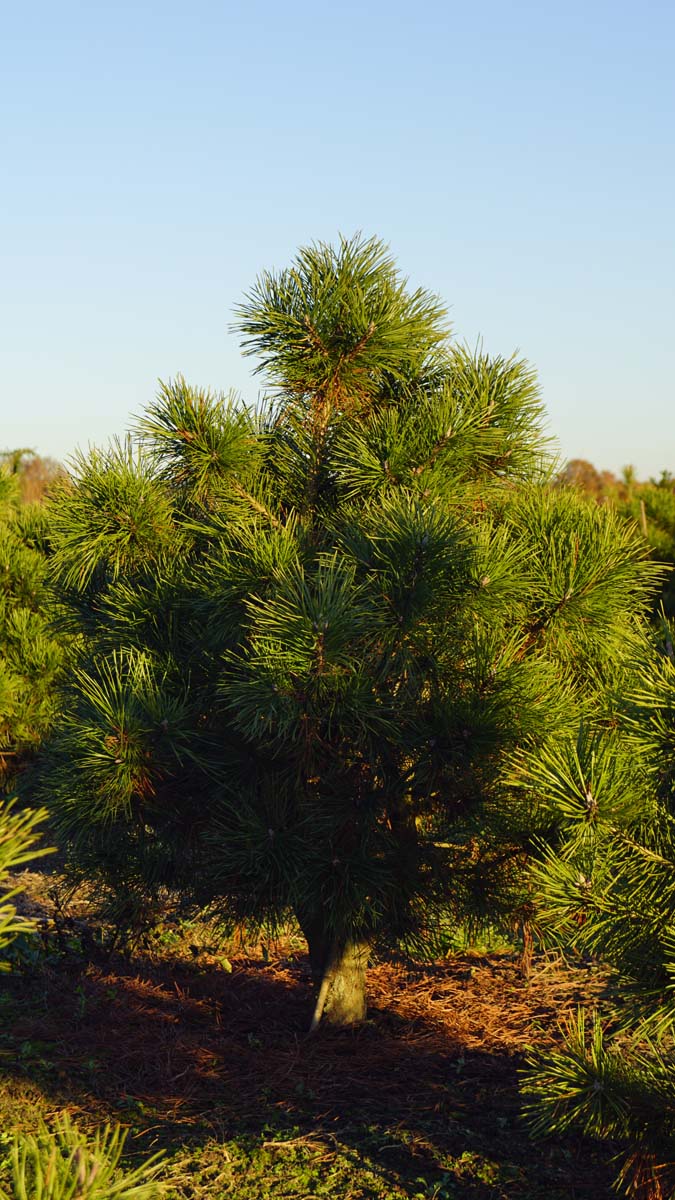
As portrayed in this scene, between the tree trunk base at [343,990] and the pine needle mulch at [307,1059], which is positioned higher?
the tree trunk base at [343,990]

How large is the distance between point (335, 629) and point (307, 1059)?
2.21 metres

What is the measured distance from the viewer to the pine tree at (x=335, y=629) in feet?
12.3

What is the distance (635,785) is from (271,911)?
75.7 inches

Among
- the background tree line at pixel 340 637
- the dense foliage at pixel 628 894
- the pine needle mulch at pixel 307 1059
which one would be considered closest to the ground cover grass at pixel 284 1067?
the pine needle mulch at pixel 307 1059

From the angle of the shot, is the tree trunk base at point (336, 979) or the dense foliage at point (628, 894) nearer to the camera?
the dense foliage at point (628, 894)

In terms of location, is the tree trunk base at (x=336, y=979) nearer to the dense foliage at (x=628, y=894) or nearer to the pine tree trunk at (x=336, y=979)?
the pine tree trunk at (x=336, y=979)

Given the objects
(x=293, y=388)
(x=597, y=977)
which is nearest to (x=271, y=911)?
(x=293, y=388)

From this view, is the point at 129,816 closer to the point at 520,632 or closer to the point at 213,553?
the point at 213,553

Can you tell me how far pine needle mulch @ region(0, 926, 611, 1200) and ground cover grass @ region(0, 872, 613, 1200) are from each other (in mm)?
10

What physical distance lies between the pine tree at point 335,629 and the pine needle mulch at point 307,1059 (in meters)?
0.40

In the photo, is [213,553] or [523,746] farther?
[213,553]

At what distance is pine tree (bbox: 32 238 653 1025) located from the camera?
3.76m

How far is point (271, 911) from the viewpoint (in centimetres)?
409

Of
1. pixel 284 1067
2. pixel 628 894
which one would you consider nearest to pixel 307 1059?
pixel 284 1067
